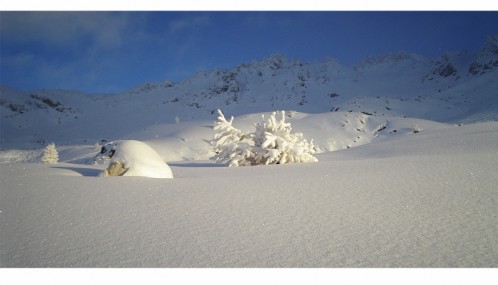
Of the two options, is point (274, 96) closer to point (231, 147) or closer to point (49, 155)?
point (49, 155)

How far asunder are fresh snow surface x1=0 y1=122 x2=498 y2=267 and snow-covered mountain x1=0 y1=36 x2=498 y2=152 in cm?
1800

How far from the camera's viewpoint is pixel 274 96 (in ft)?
114

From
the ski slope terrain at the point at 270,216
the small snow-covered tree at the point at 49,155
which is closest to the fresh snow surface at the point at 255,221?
the ski slope terrain at the point at 270,216

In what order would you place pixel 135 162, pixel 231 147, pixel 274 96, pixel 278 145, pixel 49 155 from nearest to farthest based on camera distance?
pixel 135 162 → pixel 278 145 → pixel 231 147 → pixel 49 155 → pixel 274 96

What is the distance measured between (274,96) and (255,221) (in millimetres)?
33355

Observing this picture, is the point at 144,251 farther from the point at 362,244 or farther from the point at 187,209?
the point at 362,244

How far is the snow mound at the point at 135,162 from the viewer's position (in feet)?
11.2

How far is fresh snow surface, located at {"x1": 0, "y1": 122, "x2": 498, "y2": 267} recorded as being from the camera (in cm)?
145

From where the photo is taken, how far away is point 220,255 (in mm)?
1473

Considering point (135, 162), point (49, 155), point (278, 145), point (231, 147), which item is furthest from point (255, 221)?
point (49, 155)

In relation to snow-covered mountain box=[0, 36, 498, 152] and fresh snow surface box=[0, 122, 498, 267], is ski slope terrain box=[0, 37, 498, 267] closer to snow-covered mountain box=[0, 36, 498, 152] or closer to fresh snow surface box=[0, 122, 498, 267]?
fresh snow surface box=[0, 122, 498, 267]

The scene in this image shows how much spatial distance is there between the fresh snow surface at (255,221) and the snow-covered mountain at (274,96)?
18.0 m

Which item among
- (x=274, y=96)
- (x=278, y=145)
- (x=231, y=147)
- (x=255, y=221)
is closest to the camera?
(x=255, y=221)
